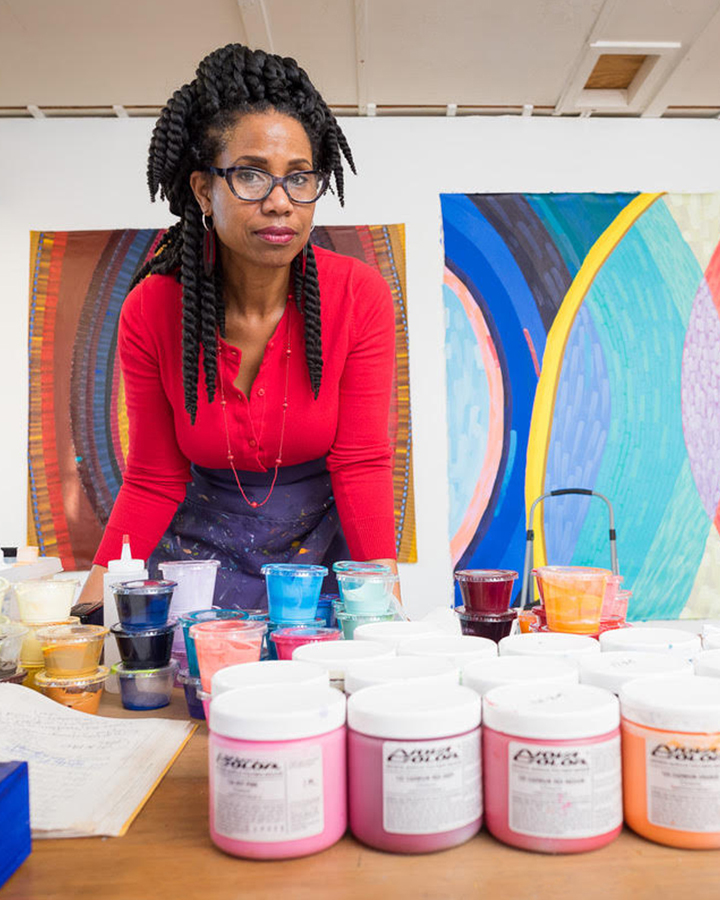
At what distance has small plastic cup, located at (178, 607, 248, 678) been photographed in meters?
0.94

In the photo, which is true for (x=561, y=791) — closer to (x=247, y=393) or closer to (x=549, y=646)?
(x=549, y=646)

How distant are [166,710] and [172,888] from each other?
17.4 inches

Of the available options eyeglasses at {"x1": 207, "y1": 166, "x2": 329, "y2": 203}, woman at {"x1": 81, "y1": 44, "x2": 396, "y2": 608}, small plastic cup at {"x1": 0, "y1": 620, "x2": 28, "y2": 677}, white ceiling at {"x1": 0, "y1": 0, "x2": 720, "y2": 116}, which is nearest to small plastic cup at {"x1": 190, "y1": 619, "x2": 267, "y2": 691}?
small plastic cup at {"x1": 0, "y1": 620, "x2": 28, "y2": 677}

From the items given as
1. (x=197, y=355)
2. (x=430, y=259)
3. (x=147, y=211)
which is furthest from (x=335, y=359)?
(x=147, y=211)

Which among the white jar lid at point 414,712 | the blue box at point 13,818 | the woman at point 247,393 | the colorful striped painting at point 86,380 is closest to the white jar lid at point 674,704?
the white jar lid at point 414,712

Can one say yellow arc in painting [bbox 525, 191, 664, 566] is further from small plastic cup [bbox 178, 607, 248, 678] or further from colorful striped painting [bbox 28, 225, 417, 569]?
small plastic cup [bbox 178, 607, 248, 678]

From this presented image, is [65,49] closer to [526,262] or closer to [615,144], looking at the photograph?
[526,262]

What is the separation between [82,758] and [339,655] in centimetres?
27

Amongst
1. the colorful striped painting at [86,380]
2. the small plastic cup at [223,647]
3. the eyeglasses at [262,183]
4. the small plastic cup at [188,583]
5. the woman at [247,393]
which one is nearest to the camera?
the small plastic cup at [223,647]

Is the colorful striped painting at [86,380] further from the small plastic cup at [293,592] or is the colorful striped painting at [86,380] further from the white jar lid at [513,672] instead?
the white jar lid at [513,672]

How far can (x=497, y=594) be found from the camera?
3.45ft

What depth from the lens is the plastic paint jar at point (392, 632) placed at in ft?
2.81

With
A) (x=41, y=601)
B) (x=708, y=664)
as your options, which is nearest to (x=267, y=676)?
(x=708, y=664)

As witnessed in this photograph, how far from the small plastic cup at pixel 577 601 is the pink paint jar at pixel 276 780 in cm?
48
